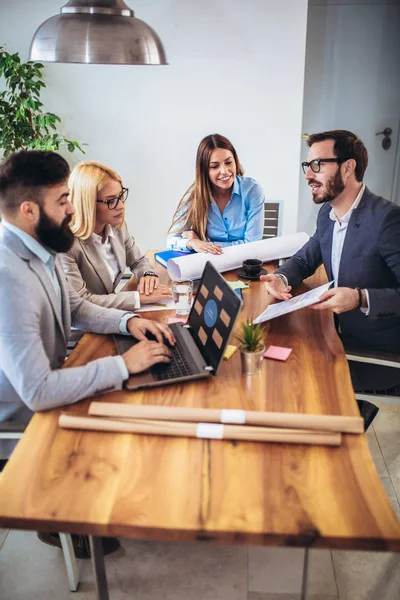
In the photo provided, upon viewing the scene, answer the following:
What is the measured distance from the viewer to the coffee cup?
88.6 inches

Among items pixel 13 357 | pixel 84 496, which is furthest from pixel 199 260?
pixel 84 496

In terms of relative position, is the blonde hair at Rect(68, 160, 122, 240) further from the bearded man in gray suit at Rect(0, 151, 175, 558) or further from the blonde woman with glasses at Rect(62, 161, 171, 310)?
the bearded man in gray suit at Rect(0, 151, 175, 558)

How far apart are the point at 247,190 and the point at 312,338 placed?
4.44 ft

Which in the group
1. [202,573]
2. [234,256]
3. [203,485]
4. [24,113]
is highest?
[24,113]

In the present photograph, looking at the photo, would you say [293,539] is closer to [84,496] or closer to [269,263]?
[84,496]

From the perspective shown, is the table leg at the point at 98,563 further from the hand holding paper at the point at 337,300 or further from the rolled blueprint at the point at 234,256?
the rolled blueprint at the point at 234,256

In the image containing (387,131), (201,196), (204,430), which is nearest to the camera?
(204,430)

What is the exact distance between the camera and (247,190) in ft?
9.26

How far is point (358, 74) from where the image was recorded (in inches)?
167

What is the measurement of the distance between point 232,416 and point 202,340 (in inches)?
14.7

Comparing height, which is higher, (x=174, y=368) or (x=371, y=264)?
(x=371, y=264)

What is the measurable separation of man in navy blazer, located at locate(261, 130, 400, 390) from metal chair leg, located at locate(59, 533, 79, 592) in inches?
43.2

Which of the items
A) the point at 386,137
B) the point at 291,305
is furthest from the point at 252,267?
the point at 386,137

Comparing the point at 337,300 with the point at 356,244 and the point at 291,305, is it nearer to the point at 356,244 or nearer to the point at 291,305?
the point at 291,305
